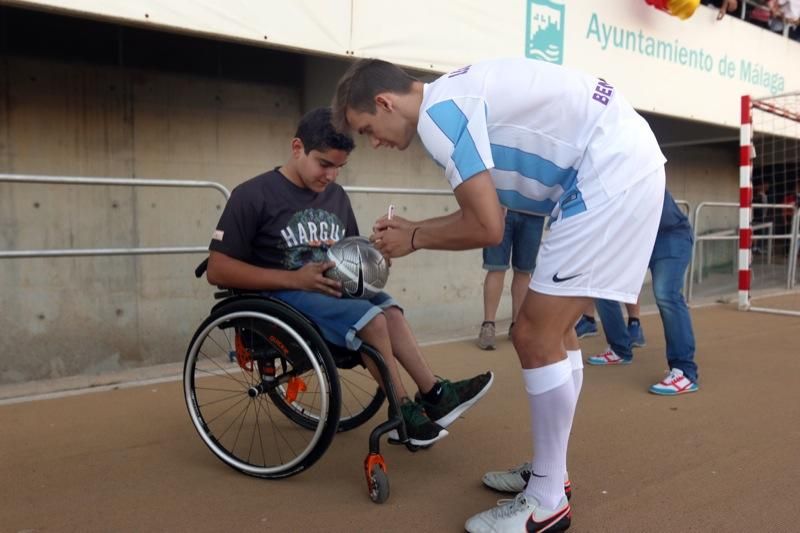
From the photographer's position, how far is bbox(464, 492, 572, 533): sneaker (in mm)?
2027

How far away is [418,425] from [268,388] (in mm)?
575

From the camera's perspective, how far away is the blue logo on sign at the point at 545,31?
5.68m

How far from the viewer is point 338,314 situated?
234 centimetres

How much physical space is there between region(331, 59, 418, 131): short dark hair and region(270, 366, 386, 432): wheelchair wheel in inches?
42.5

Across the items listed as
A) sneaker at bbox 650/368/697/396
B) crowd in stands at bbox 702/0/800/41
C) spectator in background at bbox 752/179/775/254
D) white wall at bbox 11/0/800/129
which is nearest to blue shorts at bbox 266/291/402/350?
sneaker at bbox 650/368/697/396

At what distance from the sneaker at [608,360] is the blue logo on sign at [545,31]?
2.67m

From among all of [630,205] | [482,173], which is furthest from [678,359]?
[482,173]

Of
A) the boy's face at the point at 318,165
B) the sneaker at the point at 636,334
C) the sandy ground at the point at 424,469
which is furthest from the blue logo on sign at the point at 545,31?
the boy's face at the point at 318,165

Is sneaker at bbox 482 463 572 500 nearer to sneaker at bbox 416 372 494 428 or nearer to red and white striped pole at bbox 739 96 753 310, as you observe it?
sneaker at bbox 416 372 494 428

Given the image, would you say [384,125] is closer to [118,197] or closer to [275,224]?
[275,224]

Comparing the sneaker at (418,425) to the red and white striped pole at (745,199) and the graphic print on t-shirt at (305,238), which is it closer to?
the graphic print on t-shirt at (305,238)

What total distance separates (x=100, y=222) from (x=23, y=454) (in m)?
2.48

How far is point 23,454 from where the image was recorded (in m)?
2.69

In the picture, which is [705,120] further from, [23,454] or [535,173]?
[23,454]
